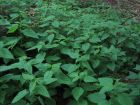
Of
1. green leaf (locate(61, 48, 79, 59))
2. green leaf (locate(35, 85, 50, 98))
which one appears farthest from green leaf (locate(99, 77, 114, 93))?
green leaf (locate(61, 48, 79, 59))

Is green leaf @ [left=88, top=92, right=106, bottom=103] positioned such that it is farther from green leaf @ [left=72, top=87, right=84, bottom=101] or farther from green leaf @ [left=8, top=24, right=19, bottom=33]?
green leaf @ [left=8, top=24, right=19, bottom=33]

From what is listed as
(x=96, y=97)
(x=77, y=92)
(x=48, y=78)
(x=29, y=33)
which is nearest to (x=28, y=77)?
(x=48, y=78)

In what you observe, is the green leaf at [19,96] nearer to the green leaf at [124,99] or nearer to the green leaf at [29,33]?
the green leaf at [124,99]

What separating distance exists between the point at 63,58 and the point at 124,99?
49.5 inches

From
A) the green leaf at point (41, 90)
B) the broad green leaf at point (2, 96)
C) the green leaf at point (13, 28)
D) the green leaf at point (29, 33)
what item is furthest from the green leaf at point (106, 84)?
the green leaf at point (13, 28)

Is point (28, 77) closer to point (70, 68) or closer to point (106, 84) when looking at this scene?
point (70, 68)

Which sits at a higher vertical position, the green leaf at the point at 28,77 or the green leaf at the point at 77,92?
the green leaf at the point at 28,77

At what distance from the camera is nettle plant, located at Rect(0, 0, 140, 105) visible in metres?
2.98

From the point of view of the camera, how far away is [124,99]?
9.20 feet

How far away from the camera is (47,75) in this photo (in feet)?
10.0

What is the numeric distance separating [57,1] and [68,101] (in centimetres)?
331

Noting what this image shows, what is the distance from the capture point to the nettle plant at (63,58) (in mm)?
2979

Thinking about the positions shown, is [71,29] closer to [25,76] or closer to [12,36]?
[12,36]

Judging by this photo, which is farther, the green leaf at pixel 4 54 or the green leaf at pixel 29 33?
the green leaf at pixel 29 33
